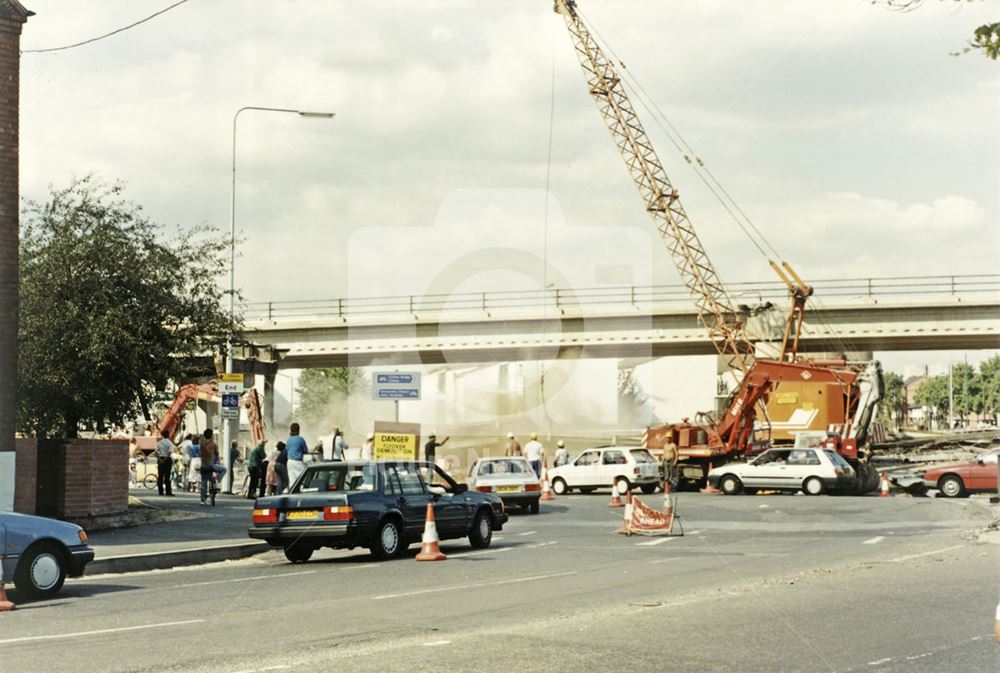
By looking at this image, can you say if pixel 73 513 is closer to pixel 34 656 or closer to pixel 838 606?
pixel 34 656

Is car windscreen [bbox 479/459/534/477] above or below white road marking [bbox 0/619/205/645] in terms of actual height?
above

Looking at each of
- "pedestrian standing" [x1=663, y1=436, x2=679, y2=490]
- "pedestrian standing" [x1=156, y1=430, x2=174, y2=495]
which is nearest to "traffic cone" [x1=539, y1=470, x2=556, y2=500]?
"pedestrian standing" [x1=663, y1=436, x2=679, y2=490]

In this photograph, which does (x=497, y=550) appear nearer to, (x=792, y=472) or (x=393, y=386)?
(x=393, y=386)

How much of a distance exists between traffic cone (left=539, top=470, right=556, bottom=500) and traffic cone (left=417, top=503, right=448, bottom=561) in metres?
17.2

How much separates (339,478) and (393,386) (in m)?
12.1

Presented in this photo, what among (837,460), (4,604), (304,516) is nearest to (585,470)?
(837,460)

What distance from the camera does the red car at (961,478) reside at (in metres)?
35.0

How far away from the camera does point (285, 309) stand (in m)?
57.8

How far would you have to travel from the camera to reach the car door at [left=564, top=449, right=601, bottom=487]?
125 feet

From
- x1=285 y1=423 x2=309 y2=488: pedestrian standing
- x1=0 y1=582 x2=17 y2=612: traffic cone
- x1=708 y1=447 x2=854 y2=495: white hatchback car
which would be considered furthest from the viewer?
x1=708 y1=447 x2=854 y2=495: white hatchback car

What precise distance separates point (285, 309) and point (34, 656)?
Answer: 49.4 metres

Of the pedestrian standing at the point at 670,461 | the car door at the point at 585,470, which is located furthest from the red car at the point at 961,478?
the car door at the point at 585,470

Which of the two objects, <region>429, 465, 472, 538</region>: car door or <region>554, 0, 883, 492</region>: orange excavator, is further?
<region>554, 0, 883, 492</region>: orange excavator

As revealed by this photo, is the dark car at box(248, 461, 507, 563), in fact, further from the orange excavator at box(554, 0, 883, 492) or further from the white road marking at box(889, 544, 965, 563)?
the orange excavator at box(554, 0, 883, 492)
